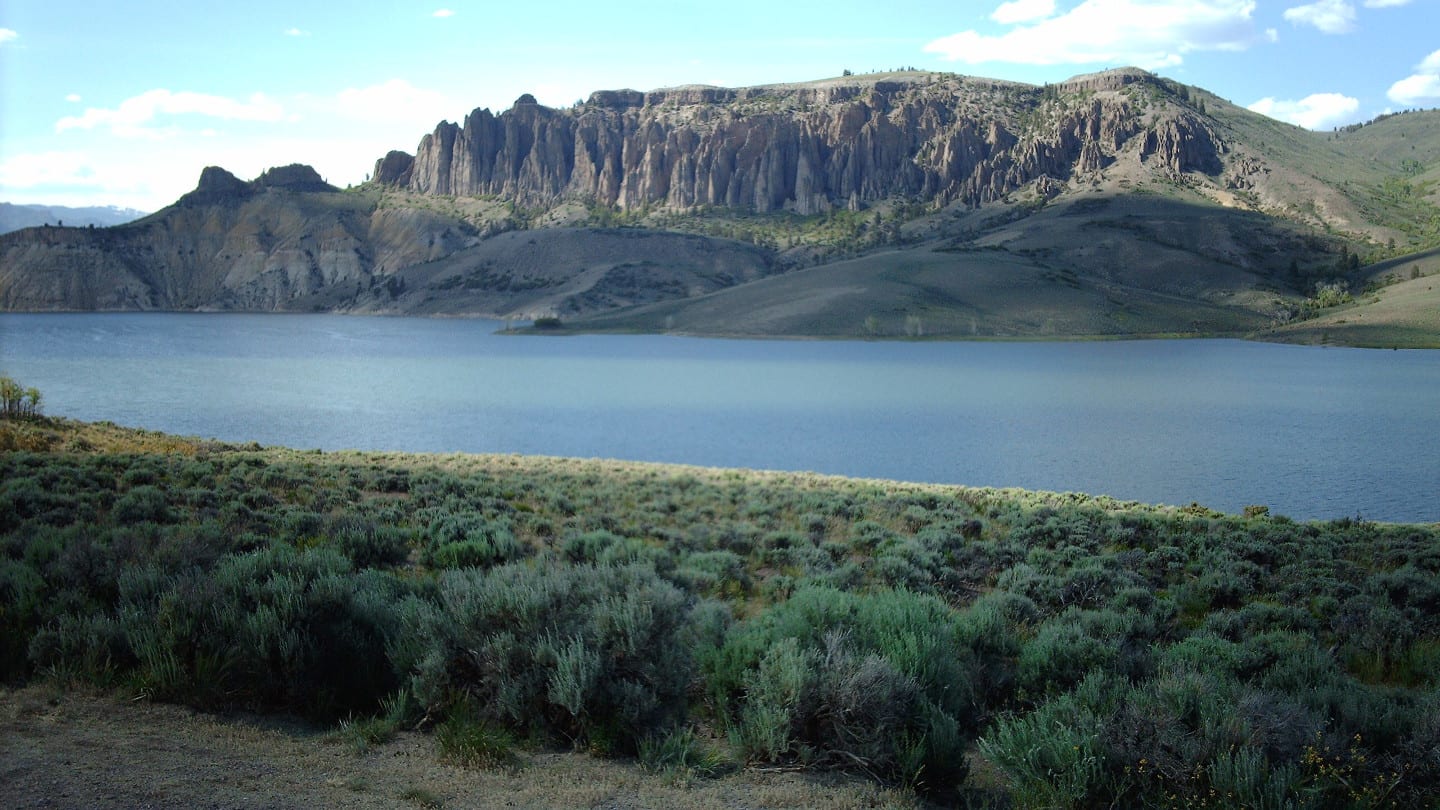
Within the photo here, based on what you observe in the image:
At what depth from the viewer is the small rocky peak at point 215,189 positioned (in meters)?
189

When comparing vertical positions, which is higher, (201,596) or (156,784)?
(201,596)

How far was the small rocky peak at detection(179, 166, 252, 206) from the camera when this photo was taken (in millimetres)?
189250

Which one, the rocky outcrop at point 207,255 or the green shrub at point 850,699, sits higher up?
the rocky outcrop at point 207,255

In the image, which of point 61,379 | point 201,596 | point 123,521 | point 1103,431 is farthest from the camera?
point 61,379

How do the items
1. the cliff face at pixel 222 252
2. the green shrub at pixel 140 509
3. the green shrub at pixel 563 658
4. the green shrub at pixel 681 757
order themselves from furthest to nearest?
the cliff face at pixel 222 252 < the green shrub at pixel 140 509 < the green shrub at pixel 563 658 < the green shrub at pixel 681 757

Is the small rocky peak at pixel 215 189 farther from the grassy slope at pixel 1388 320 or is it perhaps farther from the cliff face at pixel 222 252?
the grassy slope at pixel 1388 320

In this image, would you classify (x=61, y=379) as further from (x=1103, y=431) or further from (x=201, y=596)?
(x=201, y=596)

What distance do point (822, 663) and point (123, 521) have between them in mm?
9783

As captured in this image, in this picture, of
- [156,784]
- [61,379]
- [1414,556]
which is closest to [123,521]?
[156,784]

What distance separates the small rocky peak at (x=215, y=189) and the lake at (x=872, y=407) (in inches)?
4259

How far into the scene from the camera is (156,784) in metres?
5.09

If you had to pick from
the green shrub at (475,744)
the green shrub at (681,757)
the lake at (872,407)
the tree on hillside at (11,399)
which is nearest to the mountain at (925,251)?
the lake at (872,407)

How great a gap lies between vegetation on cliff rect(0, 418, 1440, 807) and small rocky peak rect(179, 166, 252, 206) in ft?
662

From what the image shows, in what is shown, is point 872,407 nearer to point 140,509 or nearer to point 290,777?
point 140,509
